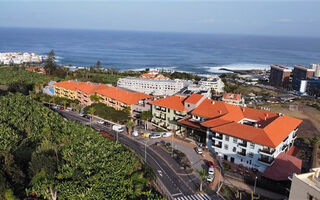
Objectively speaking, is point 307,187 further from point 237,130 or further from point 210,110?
point 210,110

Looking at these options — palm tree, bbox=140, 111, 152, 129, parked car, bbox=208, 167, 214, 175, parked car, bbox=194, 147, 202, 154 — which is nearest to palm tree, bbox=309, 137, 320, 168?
parked car, bbox=208, 167, 214, 175

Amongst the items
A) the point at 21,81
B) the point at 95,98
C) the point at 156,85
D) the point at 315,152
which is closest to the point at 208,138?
the point at 315,152

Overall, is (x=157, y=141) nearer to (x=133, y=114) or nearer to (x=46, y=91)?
(x=133, y=114)

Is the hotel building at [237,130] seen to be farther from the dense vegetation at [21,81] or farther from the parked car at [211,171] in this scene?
the dense vegetation at [21,81]

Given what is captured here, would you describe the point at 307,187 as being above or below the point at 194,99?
below

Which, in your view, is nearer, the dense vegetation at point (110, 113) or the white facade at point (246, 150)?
the white facade at point (246, 150)

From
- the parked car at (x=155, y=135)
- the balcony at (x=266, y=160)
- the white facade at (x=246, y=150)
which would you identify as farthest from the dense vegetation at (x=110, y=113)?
the balcony at (x=266, y=160)

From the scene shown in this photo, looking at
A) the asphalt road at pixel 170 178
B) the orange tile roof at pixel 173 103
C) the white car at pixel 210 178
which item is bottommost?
A: the asphalt road at pixel 170 178

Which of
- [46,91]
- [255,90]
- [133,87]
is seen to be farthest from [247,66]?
[46,91]
